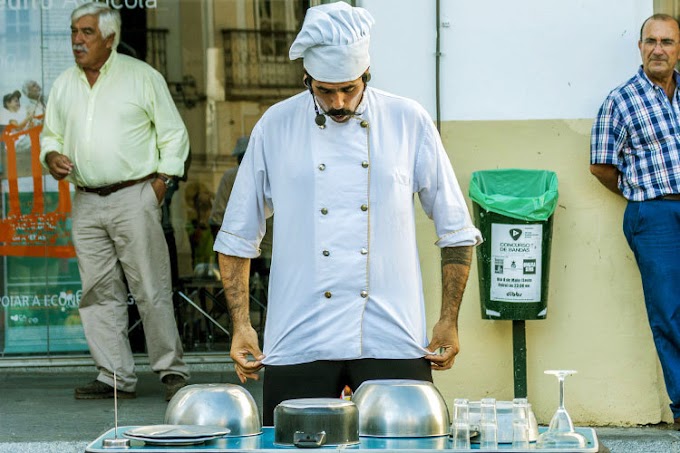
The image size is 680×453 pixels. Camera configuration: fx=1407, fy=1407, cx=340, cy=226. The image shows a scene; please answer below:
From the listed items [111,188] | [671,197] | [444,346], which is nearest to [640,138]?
[671,197]

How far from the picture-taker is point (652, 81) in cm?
702

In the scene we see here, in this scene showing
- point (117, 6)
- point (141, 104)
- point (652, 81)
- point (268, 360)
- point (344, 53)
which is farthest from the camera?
point (117, 6)

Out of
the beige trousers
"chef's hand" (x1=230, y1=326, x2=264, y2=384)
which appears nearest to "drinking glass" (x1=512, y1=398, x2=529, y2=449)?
"chef's hand" (x1=230, y1=326, x2=264, y2=384)

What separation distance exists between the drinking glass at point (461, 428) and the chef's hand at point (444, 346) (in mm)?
1098

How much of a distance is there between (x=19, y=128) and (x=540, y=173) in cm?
374

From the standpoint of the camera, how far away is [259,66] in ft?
30.1

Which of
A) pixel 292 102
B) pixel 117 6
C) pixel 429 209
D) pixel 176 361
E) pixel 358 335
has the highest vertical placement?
pixel 117 6

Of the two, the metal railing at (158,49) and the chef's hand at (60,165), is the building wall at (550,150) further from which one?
the metal railing at (158,49)

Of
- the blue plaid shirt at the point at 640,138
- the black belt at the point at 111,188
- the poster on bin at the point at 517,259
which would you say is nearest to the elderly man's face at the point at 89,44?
the black belt at the point at 111,188

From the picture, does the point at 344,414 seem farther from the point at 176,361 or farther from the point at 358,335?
the point at 176,361

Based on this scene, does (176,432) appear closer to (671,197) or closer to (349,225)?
Result: (349,225)

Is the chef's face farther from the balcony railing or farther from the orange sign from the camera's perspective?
the orange sign

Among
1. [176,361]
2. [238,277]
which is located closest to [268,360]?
[238,277]

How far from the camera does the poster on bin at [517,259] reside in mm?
6879
